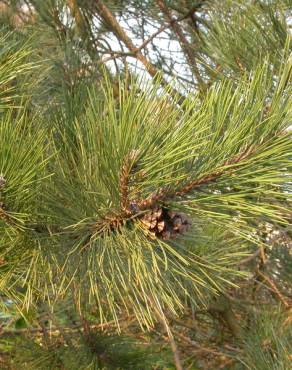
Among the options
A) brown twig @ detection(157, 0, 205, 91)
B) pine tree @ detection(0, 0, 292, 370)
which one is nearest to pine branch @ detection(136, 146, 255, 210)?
pine tree @ detection(0, 0, 292, 370)

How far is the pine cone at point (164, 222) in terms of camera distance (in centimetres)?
68

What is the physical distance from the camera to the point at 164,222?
0.69 metres

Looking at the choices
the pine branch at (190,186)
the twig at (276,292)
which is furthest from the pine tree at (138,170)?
the twig at (276,292)

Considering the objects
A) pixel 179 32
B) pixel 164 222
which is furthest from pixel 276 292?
pixel 164 222

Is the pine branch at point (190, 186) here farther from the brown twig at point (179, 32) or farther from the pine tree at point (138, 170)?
the brown twig at point (179, 32)

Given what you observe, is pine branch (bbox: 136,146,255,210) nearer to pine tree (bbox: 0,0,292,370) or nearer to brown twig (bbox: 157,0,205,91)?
pine tree (bbox: 0,0,292,370)

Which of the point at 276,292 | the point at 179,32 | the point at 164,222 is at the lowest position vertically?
the point at 276,292

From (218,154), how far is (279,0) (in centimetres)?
68

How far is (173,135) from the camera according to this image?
0.60m

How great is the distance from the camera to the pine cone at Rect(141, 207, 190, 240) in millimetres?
675

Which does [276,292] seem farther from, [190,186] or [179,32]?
[190,186]

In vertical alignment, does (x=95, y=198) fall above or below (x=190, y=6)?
below

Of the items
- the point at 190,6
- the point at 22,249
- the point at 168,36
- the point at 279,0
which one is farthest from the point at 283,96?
the point at 168,36

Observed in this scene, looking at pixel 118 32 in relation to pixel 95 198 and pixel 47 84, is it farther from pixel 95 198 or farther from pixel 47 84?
pixel 95 198
